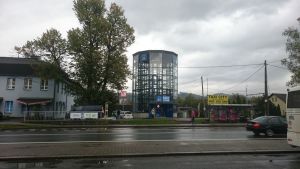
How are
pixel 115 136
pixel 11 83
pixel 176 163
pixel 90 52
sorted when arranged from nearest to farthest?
1. pixel 176 163
2. pixel 115 136
3. pixel 90 52
4. pixel 11 83

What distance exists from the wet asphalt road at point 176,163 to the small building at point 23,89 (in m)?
40.0

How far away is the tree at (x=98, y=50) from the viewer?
47750 millimetres

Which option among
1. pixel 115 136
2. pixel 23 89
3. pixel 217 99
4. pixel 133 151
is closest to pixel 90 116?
pixel 23 89

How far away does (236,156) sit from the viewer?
550 inches

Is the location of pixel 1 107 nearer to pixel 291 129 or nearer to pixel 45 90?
pixel 45 90

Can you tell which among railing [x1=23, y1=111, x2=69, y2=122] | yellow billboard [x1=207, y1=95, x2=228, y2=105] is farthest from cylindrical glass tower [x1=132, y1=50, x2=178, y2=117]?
railing [x1=23, y1=111, x2=69, y2=122]

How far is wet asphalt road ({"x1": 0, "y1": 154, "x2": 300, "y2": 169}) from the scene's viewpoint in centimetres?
1152

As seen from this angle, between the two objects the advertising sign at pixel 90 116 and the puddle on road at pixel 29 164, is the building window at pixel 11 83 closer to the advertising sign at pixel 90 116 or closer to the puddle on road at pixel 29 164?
the advertising sign at pixel 90 116

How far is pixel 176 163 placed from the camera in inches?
477

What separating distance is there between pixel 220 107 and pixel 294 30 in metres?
13.4

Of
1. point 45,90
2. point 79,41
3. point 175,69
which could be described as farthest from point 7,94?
point 175,69

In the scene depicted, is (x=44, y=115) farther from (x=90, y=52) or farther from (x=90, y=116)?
(x=90, y=52)

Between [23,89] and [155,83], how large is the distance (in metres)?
33.3

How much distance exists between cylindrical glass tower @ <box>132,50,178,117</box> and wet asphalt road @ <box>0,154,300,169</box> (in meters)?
63.2
